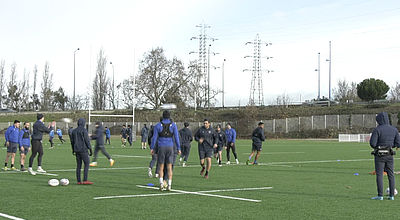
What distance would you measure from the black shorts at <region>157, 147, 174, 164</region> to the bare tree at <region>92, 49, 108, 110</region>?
82.1 metres

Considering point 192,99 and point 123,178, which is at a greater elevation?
point 192,99

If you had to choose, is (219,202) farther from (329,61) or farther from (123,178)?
(329,61)

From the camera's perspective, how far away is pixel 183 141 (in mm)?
23000

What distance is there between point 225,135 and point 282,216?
589 inches

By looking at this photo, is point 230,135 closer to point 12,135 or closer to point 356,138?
point 12,135

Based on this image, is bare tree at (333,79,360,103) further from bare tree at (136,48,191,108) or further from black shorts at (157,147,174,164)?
black shorts at (157,147,174,164)

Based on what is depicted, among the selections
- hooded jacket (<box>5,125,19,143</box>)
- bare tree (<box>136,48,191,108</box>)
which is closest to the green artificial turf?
hooded jacket (<box>5,125,19,143</box>)

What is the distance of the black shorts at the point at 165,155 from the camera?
13.2m

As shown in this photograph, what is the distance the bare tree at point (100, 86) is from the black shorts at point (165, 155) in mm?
82059

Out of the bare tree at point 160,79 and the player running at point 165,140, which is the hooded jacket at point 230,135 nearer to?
the player running at point 165,140

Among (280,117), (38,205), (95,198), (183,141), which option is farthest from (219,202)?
(280,117)

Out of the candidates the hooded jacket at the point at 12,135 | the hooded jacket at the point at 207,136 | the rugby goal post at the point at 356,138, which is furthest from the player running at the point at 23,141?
the rugby goal post at the point at 356,138

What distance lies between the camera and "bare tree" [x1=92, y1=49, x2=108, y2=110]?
97750 mm

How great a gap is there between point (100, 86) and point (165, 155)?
3273 inches
